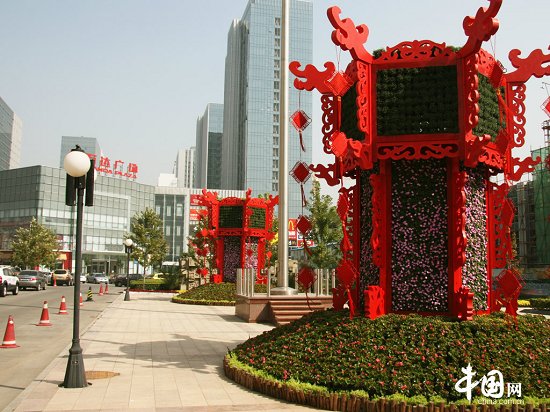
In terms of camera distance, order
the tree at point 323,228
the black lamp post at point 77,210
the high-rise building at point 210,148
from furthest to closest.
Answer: the high-rise building at point 210,148 < the tree at point 323,228 < the black lamp post at point 77,210

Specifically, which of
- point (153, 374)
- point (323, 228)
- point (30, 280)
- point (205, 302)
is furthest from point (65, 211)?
point (153, 374)

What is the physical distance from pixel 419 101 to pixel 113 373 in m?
7.06

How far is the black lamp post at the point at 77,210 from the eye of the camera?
7.79 metres

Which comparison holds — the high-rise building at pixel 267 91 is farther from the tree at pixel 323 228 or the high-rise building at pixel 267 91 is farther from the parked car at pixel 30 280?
the tree at pixel 323 228

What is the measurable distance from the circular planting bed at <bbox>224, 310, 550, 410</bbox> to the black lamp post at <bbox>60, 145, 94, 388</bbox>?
7.88 ft

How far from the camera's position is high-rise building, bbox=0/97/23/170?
14175 centimetres

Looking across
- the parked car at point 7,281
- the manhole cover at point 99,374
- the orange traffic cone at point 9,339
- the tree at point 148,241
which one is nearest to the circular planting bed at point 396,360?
the manhole cover at point 99,374

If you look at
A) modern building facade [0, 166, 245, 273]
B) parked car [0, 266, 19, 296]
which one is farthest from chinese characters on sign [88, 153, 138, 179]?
parked car [0, 266, 19, 296]

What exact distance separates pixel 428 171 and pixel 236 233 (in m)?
19.1

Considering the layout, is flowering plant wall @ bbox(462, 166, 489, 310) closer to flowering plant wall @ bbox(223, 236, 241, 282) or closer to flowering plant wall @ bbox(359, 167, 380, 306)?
flowering plant wall @ bbox(359, 167, 380, 306)

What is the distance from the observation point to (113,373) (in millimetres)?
8797

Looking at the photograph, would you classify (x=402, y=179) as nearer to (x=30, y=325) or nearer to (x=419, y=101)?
(x=419, y=101)

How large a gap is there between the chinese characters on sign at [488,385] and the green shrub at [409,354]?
2.8 inches

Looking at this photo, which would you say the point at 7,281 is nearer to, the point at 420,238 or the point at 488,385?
the point at 420,238
